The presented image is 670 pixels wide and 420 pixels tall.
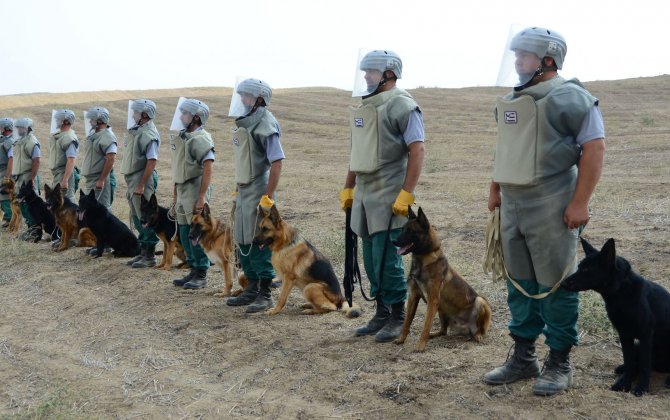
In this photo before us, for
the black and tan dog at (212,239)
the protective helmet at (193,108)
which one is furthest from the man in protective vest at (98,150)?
the black and tan dog at (212,239)

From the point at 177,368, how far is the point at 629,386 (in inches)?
135

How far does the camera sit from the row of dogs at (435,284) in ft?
14.9

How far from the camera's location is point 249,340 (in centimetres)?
669

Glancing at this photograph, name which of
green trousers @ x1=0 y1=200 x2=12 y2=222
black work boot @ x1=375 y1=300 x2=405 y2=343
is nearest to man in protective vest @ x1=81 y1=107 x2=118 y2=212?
green trousers @ x1=0 y1=200 x2=12 y2=222

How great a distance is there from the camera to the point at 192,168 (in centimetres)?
869

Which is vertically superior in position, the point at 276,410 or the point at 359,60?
the point at 359,60

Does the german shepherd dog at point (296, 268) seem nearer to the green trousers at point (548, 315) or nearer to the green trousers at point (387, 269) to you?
the green trousers at point (387, 269)

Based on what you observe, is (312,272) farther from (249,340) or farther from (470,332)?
(470,332)

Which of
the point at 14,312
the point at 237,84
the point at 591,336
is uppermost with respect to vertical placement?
the point at 237,84

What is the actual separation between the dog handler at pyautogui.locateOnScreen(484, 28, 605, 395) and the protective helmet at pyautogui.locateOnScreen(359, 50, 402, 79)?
1.29 meters

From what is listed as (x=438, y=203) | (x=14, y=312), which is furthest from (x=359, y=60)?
(x=438, y=203)

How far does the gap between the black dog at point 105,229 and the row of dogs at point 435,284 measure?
1.25m

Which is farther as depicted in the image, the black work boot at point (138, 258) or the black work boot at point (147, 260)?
the black work boot at point (138, 258)

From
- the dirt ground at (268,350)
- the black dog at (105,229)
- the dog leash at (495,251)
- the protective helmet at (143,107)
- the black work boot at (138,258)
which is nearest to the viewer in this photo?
the dirt ground at (268,350)
